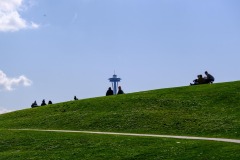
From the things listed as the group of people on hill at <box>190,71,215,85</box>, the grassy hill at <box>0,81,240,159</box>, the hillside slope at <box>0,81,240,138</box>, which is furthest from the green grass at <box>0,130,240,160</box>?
the group of people on hill at <box>190,71,215,85</box>

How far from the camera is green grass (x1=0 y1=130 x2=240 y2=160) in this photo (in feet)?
81.4

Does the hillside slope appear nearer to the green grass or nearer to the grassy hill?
the grassy hill

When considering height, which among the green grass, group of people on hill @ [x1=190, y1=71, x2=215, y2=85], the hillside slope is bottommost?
the green grass

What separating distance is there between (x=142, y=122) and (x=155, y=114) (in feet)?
7.89

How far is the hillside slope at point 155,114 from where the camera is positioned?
118 feet

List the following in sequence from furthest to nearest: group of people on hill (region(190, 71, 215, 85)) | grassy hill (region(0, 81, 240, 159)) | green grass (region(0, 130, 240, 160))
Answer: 1. group of people on hill (region(190, 71, 215, 85))
2. grassy hill (region(0, 81, 240, 159))
3. green grass (region(0, 130, 240, 160))

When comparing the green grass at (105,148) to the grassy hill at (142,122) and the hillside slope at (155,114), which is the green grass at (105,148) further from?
the hillside slope at (155,114)

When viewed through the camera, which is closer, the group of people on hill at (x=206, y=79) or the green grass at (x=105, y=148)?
the green grass at (x=105, y=148)

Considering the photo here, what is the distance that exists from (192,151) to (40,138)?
1326cm

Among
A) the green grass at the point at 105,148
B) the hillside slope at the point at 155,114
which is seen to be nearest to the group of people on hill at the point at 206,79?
the hillside slope at the point at 155,114

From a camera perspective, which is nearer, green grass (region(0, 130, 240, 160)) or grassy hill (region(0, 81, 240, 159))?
green grass (region(0, 130, 240, 160))

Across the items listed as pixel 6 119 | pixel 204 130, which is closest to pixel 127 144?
pixel 204 130

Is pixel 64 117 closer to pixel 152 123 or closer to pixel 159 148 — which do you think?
pixel 152 123

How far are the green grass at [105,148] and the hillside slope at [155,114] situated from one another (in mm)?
5241
